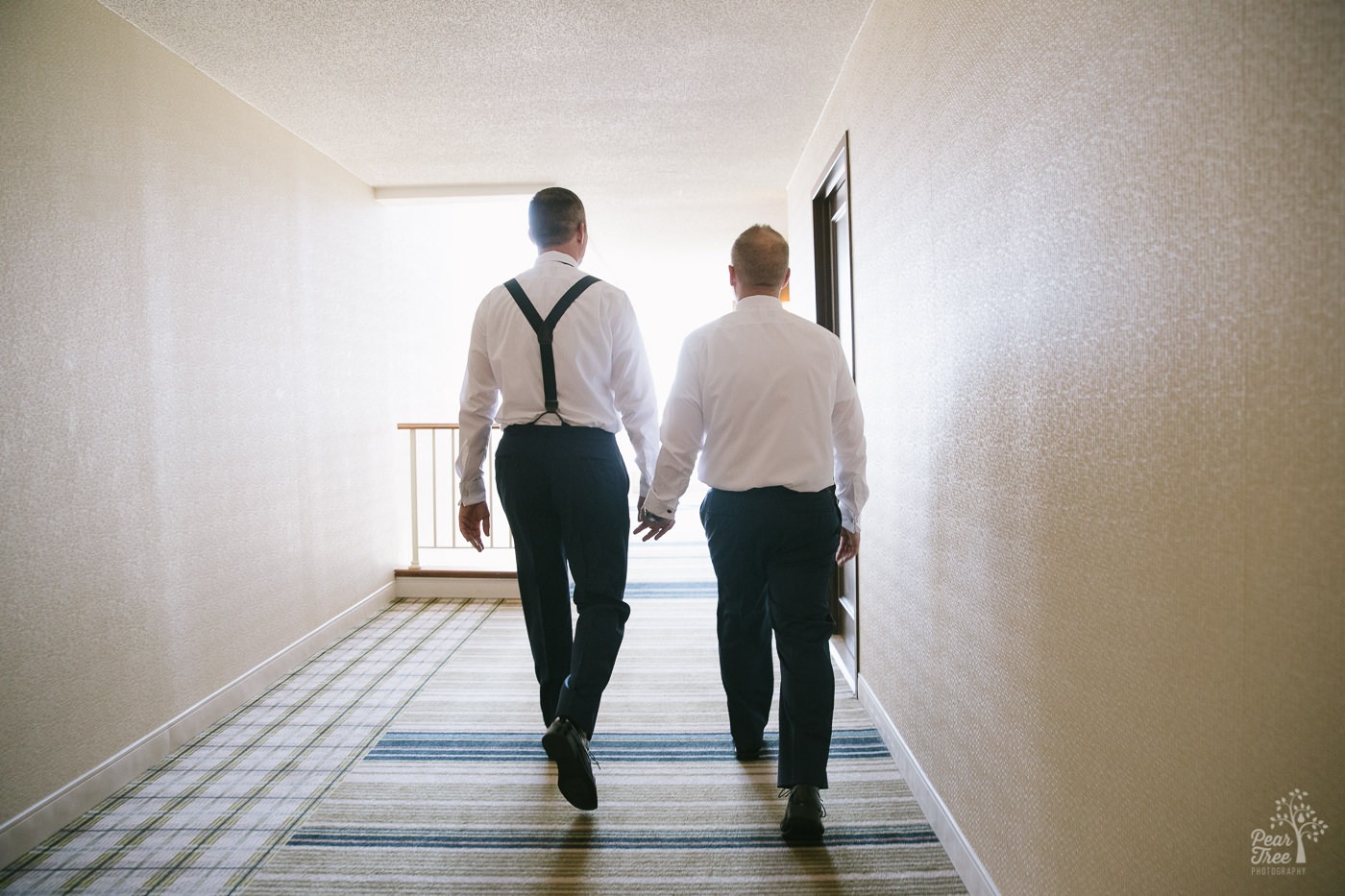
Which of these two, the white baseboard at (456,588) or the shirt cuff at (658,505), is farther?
the white baseboard at (456,588)

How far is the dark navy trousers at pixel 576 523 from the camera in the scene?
1895 millimetres

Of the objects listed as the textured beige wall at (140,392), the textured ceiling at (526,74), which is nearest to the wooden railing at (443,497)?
the textured beige wall at (140,392)

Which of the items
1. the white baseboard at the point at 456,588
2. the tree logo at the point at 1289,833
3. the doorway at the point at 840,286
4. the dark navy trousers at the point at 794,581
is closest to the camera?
the tree logo at the point at 1289,833

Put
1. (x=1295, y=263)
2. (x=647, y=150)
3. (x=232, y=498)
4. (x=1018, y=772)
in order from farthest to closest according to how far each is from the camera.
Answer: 1. (x=647, y=150)
2. (x=232, y=498)
3. (x=1018, y=772)
4. (x=1295, y=263)

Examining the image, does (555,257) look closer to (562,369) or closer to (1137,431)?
(562,369)

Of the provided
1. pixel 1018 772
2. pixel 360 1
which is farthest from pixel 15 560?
pixel 1018 772

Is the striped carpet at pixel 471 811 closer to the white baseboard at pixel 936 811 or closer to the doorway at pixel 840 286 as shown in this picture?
the white baseboard at pixel 936 811

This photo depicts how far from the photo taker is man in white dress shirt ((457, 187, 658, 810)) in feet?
6.24

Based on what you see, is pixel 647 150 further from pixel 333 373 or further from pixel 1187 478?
pixel 1187 478

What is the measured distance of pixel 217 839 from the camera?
1.78 meters

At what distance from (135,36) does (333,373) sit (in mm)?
1608

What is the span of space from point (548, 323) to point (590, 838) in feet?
4.39

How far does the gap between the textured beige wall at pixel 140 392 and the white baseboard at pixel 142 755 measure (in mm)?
35

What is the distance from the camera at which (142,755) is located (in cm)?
217
